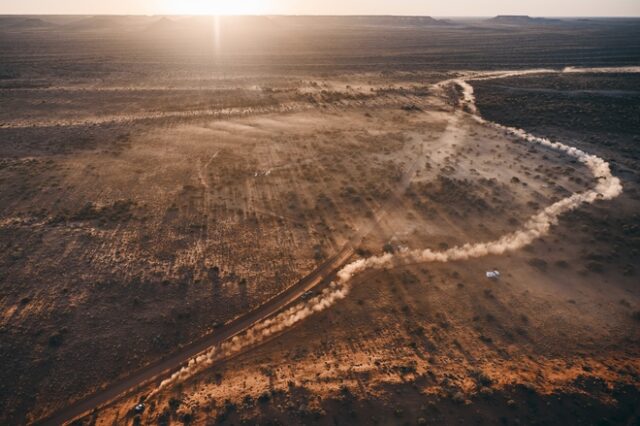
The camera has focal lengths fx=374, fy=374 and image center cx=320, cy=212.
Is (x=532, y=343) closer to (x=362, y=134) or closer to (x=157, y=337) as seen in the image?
(x=157, y=337)

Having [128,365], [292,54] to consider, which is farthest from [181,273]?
[292,54]

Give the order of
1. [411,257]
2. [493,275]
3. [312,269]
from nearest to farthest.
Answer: [493,275]
[312,269]
[411,257]

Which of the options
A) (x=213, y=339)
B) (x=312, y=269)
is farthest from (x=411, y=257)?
(x=213, y=339)

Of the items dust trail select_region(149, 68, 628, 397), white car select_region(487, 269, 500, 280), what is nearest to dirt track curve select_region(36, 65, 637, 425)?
dust trail select_region(149, 68, 628, 397)

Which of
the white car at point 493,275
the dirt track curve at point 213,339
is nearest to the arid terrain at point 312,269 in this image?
the dirt track curve at point 213,339

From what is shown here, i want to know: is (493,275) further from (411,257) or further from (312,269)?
(312,269)

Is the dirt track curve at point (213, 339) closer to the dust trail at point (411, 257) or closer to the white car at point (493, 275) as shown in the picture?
the dust trail at point (411, 257)

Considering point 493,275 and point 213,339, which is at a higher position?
point 493,275

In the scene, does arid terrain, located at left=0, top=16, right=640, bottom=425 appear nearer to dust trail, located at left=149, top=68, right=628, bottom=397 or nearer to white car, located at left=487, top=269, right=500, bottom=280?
dust trail, located at left=149, top=68, right=628, bottom=397
